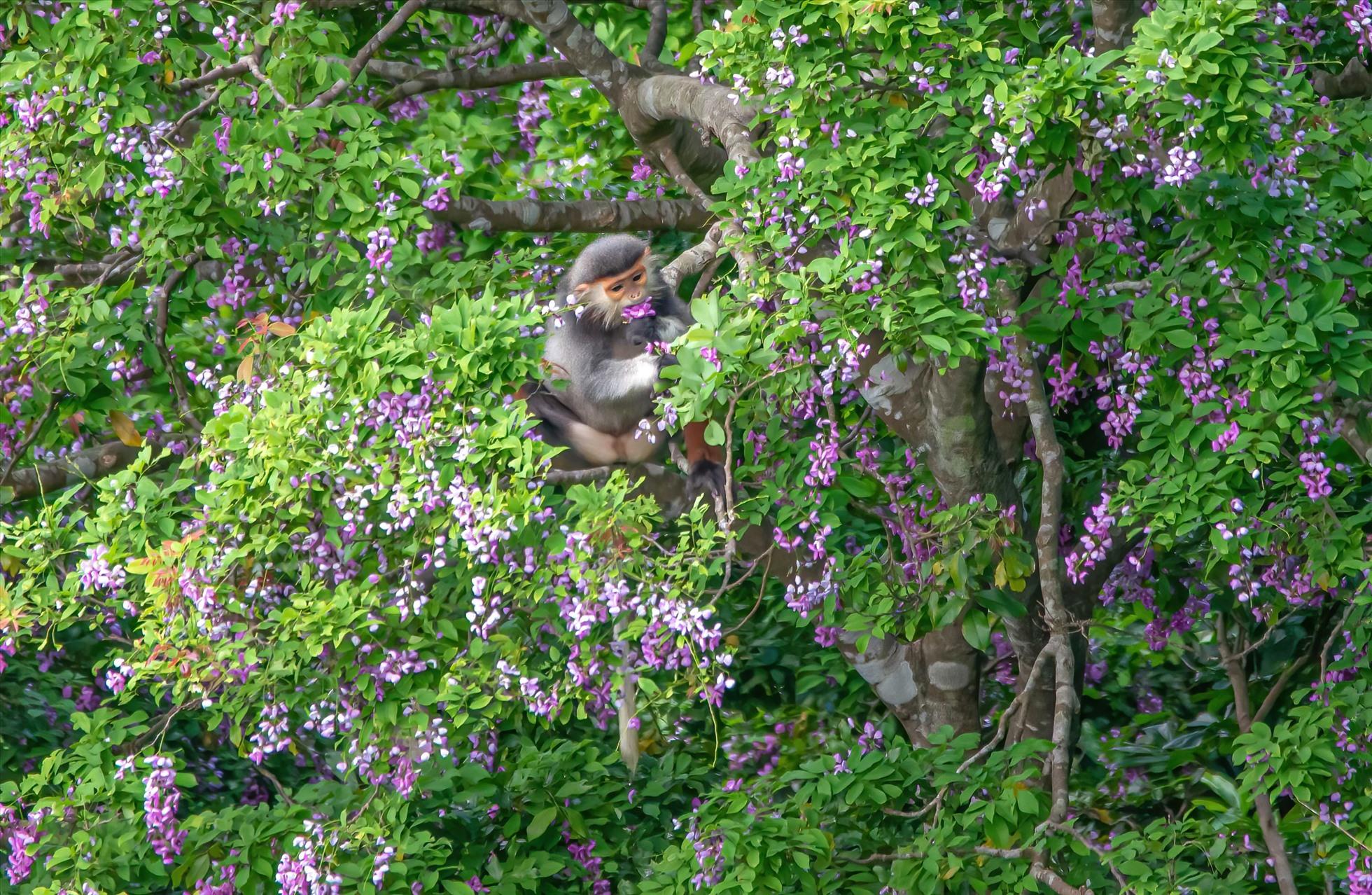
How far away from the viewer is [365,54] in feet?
19.5

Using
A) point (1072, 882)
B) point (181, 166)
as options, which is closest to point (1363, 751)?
point (1072, 882)

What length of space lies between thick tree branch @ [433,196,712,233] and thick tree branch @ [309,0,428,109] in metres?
0.70

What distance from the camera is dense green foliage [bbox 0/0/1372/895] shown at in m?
4.71

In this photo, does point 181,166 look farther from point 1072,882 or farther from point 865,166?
point 1072,882

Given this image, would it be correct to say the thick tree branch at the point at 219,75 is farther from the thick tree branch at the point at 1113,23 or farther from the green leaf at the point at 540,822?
the thick tree branch at the point at 1113,23

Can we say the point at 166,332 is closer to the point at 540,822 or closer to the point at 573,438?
the point at 573,438

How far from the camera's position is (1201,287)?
5.26m

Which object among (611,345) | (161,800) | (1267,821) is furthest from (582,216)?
(1267,821)

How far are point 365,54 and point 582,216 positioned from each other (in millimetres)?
1176

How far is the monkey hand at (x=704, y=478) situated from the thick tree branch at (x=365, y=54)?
70.2 inches

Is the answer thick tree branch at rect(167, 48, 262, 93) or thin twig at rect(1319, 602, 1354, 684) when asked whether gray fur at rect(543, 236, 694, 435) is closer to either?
thick tree branch at rect(167, 48, 262, 93)

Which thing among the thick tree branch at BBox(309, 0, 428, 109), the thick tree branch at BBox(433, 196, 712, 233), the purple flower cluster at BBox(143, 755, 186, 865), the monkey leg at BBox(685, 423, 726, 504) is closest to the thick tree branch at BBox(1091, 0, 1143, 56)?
the thick tree branch at BBox(433, 196, 712, 233)

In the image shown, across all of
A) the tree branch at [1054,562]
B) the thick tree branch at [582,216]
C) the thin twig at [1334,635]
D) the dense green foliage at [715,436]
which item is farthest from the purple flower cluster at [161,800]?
the thin twig at [1334,635]

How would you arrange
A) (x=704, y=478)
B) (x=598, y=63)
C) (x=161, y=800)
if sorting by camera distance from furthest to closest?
(x=598, y=63), (x=704, y=478), (x=161, y=800)
